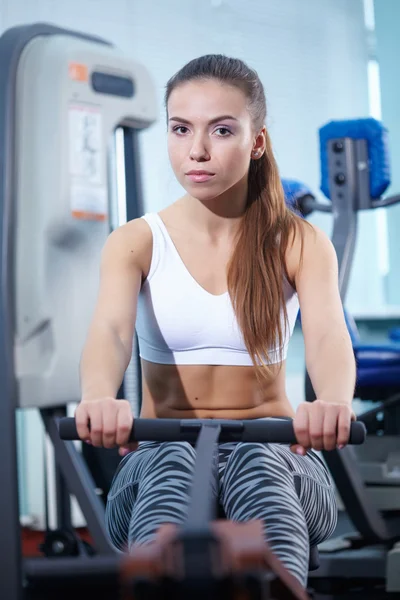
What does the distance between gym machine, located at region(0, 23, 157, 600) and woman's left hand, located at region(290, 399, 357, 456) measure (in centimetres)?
151

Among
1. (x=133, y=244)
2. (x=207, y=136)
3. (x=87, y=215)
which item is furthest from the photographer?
(x=87, y=215)

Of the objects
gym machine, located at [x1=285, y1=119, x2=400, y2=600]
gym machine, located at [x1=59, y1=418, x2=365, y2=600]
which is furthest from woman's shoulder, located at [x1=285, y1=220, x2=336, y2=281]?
gym machine, located at [x1=285, y1=119, x2=400, y2=600]

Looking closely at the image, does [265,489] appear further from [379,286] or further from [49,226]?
[379,286]

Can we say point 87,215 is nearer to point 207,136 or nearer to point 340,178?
point 340,178

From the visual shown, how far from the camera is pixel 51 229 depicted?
263 cm

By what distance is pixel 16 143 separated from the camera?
8.49 feet

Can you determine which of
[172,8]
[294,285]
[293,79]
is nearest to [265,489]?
[294,285]

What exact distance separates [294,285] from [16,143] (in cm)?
131

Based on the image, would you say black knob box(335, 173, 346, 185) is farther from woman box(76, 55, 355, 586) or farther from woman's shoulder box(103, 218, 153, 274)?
woman's shoulder box(103, 218, 153, 274)

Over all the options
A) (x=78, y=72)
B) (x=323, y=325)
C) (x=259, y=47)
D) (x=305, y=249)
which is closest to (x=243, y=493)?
(x=323, y=325)

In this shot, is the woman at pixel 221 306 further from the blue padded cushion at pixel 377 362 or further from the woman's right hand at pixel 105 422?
the blue padded cushion at pixel 377 362

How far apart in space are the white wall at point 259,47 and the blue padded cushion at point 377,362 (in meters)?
1.19

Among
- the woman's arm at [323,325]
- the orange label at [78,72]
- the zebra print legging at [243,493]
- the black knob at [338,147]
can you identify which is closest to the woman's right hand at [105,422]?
the zebra print legging at [243,493]

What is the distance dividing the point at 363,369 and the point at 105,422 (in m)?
2.42
